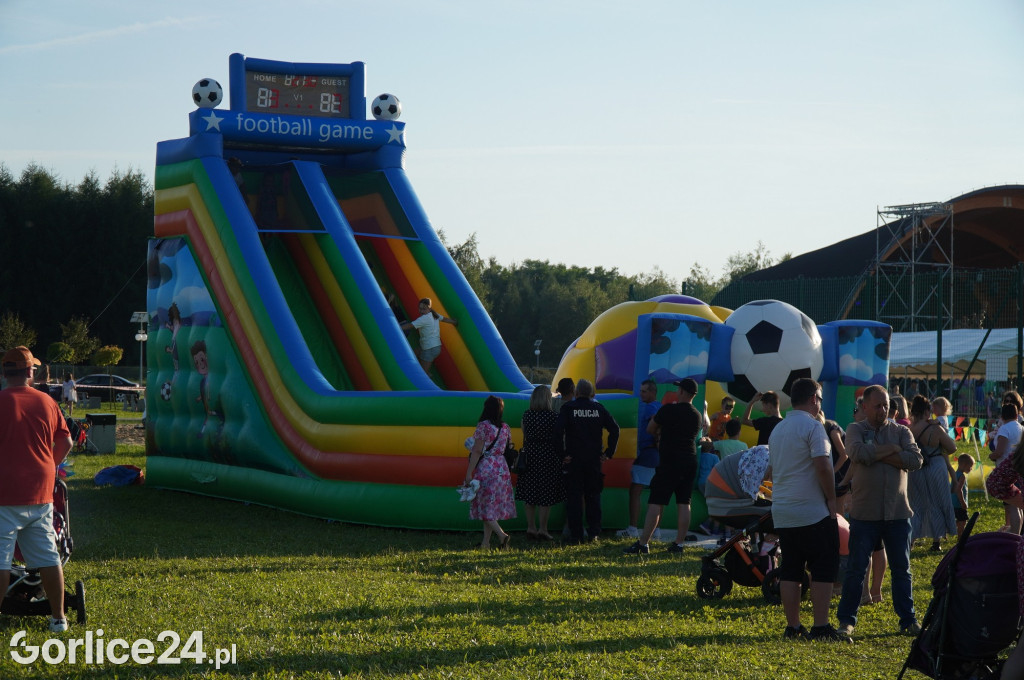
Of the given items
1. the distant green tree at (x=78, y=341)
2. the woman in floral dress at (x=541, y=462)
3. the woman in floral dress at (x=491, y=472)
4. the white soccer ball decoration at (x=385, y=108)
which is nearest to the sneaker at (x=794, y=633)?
the woman in floral dress at (x=491, y=472)

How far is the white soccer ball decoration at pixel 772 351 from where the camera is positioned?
10633mm

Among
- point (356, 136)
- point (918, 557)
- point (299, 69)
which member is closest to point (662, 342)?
point (918, 557)

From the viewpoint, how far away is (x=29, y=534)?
18.4ft

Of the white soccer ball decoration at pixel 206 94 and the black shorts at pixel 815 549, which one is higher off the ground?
the white soccer ball decoration at pixel 206 94

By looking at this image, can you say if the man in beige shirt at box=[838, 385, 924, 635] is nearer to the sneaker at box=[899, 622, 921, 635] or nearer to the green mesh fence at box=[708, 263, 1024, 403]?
the sneaker at box=[899, 622, 921, 635]

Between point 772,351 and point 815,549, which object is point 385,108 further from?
point 815,549

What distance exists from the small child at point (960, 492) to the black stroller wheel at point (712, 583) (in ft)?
12.9

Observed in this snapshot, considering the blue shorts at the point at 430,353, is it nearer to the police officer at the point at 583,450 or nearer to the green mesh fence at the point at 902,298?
the police officer at the point at 583,450

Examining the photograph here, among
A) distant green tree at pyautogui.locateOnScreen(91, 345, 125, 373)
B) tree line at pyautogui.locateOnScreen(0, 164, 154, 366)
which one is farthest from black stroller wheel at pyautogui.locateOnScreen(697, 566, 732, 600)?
tree line at pyautogui.locateOnScreen(0, 164, 154, 366)

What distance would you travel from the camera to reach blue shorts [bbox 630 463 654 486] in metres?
9.85

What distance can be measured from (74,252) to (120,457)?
108 ft

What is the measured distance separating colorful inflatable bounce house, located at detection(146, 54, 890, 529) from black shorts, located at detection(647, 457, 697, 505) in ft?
3.39

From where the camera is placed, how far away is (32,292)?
1790 inches

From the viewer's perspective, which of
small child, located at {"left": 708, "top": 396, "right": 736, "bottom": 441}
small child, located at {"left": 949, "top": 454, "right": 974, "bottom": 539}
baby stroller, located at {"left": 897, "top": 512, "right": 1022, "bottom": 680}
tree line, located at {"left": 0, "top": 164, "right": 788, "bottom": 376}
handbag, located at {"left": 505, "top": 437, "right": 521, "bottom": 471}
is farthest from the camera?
tree line, located at {"left": 0, "top": 164, "right": 788, "bottom": 376}
